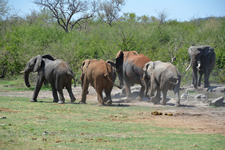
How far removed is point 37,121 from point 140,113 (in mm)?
3734

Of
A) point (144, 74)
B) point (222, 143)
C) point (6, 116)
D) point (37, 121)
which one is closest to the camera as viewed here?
point (222, 143)

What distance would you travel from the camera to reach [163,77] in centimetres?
1312

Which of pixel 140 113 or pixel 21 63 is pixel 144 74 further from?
pixel 21 63

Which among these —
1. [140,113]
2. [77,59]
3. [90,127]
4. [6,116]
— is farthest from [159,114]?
[77,59]

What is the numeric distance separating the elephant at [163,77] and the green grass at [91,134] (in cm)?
340

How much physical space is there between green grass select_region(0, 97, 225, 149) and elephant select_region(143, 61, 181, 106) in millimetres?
3405

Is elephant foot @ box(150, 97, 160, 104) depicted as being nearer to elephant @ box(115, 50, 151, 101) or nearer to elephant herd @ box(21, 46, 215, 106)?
elephant herd @ box(21, 46, 215, 106)

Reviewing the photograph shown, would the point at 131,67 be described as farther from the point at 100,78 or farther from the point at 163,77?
the point at 100,78

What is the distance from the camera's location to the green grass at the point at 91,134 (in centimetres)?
638

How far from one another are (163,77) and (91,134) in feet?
21.2

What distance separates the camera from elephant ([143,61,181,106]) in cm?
1290

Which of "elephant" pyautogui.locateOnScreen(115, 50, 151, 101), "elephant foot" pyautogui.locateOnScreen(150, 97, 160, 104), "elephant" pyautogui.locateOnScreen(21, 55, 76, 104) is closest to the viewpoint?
"elephant" pyautogui.locateOnScreen(21, 55, 76, 104)

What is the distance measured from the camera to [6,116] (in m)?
9.22

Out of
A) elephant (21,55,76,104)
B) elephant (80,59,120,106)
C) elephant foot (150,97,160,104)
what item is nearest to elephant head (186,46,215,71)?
elephant foot (150,97,160,104)
